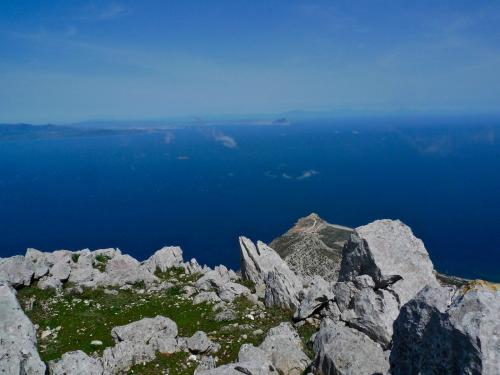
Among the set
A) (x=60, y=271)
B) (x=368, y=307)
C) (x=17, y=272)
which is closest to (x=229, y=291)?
(x=368, y=307)

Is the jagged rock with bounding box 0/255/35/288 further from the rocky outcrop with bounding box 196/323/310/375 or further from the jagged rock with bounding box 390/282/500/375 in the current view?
the jagged rock with bounding box 390/282/500/375

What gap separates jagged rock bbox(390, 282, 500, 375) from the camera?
10.1 m

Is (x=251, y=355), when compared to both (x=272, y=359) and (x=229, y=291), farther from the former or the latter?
(x=229, y=291)

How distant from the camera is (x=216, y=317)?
88.7 ft

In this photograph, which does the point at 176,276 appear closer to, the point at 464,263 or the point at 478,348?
the point at 478,348

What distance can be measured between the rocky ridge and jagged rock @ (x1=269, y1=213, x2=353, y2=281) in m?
56.9

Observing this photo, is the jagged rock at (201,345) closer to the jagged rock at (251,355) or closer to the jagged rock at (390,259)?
the jagged rock at (251,355)

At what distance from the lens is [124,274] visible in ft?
118

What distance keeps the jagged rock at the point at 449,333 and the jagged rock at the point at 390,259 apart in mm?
11194

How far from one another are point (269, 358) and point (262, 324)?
268 inches

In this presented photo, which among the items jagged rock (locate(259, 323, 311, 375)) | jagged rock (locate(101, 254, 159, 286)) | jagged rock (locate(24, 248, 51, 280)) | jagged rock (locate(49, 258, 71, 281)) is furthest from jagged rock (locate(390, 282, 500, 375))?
jagged rock (locate(24, 248, 51, 280))

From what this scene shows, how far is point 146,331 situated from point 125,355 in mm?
2062

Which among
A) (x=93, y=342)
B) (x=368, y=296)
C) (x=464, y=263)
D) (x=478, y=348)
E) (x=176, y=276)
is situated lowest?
(x=464, y=263)

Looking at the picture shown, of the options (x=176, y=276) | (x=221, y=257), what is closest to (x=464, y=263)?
(x=221, y=257)
